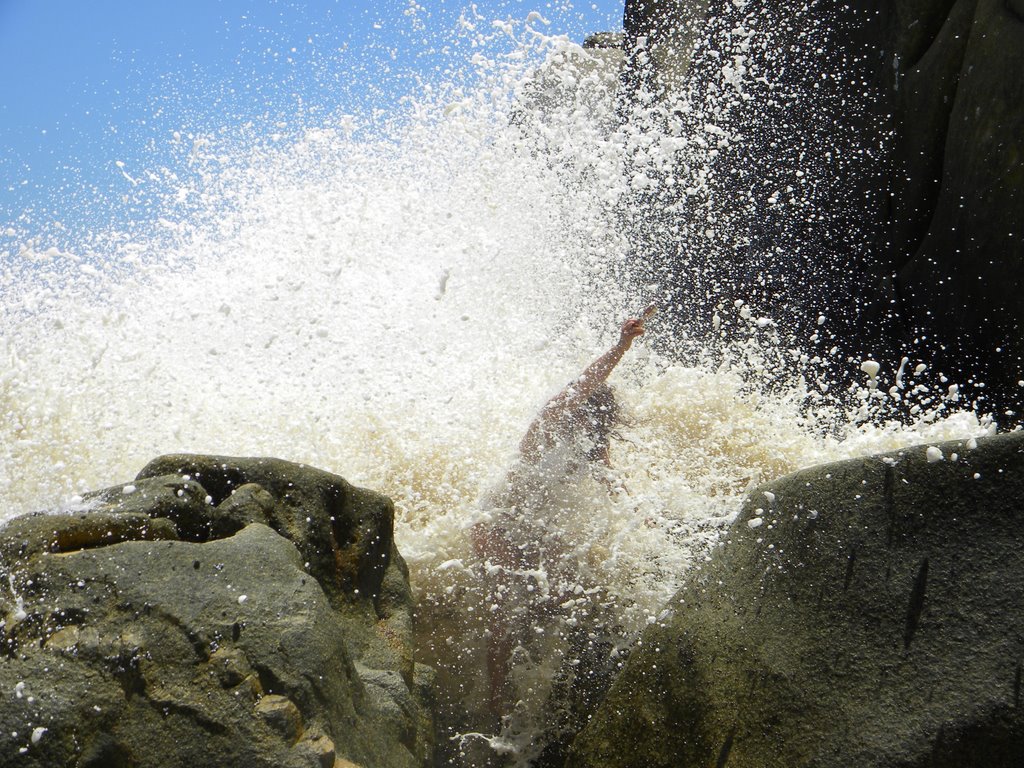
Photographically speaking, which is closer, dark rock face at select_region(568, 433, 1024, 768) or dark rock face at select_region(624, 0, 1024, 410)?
dark rock face at select_region(568, 433, 1024, 768)

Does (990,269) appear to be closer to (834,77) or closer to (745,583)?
(834,77)

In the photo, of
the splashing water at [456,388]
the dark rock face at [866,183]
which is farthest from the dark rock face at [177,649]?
the dark rock face at [866,183]

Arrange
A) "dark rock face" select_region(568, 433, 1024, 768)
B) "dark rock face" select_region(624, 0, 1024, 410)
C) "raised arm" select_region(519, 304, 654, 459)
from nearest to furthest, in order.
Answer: "dark rock face" select_region(568, 433, 1024, 768)
"raised arm" select_region(519, 304, 654, 459)
"dark rock face" select_region(624, 0, 1024, 410)

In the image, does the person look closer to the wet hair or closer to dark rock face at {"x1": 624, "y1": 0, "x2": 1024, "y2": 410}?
the wet hair

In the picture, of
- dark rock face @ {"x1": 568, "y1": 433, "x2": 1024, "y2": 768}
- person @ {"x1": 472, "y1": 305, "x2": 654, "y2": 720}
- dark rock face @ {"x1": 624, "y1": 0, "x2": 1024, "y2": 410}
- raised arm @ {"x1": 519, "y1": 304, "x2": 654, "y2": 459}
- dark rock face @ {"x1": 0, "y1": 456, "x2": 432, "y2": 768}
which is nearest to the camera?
dark rock face @ {"x1": 0, "y1": 456, "x2": 432, "y2": 768}

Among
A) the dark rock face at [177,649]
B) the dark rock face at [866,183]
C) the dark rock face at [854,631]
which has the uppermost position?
the dark rock face at [866,183]

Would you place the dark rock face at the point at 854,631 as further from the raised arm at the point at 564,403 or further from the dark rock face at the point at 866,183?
the dark rock face at the point at 866,183

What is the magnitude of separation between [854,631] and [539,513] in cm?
166

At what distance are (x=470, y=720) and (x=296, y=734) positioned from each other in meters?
1.19

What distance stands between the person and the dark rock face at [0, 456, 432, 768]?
700 millimetres

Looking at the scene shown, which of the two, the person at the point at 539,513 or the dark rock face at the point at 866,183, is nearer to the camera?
the person at the point at 539,513

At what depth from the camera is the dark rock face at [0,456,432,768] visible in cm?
221

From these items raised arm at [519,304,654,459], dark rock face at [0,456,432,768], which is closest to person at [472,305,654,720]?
raised arm at [519,304,654,459]

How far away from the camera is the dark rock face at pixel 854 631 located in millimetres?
2332
